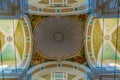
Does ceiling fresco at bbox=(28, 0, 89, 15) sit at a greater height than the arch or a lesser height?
greater

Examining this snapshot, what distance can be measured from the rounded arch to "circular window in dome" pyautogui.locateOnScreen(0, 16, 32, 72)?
980 millimetres

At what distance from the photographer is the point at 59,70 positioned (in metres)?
17.6

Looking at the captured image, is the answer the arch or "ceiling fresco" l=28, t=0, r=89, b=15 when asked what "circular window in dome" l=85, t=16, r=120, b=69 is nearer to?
"ceiling fresco" l=28, t=0, r=89, b=15

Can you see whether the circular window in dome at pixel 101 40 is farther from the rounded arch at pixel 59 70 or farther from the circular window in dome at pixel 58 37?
the rounded arch at pixel 59 70

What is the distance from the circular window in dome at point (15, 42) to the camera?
57.5 feet

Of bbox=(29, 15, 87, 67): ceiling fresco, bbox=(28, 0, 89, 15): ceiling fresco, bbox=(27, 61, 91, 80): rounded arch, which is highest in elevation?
bbox=(28, 0, 89, 15): ceiling fresco

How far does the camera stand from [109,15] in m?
13.7

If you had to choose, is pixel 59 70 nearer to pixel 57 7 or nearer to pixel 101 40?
pixel 101 40

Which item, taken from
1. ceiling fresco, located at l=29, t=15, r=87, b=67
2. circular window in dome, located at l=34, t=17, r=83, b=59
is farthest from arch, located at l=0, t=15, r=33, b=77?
circular window in dome, located at l=34, t=17, r=83, b=59

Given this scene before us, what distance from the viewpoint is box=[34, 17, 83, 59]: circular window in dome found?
18.4m

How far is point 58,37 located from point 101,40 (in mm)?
3101

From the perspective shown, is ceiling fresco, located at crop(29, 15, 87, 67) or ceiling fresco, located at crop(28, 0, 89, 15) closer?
ceiling fresco, located at crop(28, 0, 89, 15)

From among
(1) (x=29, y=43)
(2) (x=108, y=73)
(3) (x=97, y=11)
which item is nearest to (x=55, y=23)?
(1) (x=29, y=43)

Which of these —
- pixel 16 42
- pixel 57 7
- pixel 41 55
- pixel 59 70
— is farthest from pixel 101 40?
pixel 16 42
